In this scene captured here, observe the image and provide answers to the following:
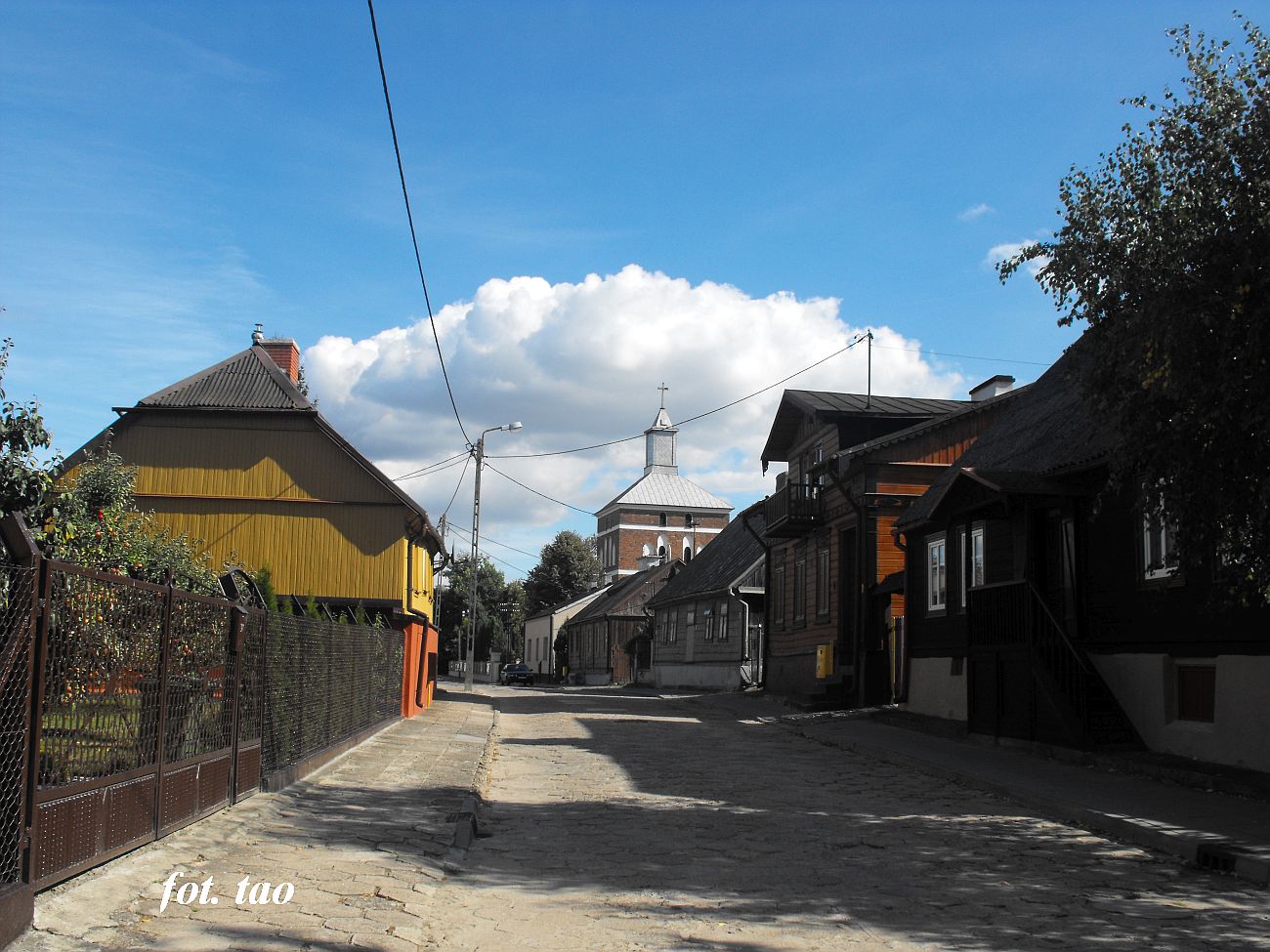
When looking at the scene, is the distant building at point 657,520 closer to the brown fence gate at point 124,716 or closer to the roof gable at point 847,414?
the roof gable at point 847,414

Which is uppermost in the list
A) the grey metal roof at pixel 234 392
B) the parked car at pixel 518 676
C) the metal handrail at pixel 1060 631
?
the grey metal roof at pixel 234 392

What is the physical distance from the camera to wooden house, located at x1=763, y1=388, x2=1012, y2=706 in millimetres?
28250

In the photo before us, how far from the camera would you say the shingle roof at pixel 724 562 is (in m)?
43.4

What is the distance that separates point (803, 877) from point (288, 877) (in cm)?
349

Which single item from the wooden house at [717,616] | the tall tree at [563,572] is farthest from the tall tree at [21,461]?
the tall tree at [563,572]

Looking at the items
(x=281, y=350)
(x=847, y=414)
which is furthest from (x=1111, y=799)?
(x=281, y=350)

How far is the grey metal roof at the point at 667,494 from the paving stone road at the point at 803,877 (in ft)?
311

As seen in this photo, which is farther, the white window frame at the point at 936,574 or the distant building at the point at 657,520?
the distant building at the point at 657,520

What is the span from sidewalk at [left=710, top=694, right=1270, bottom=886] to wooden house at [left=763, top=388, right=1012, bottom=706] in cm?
756

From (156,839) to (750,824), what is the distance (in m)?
5.25

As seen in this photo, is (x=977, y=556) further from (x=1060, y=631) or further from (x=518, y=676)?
(x=518, y=676)

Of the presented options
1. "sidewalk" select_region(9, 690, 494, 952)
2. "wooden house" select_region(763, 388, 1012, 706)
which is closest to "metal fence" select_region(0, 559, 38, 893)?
"sidewalk" select_region(9, 690, 494, 952)

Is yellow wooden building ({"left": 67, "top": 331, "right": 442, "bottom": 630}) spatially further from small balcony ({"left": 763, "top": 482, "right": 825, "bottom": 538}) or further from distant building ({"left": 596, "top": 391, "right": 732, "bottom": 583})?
distant building ({"left": 596, "top": 391, "right": 732, "bottom": 583})

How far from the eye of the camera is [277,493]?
29281 mm
